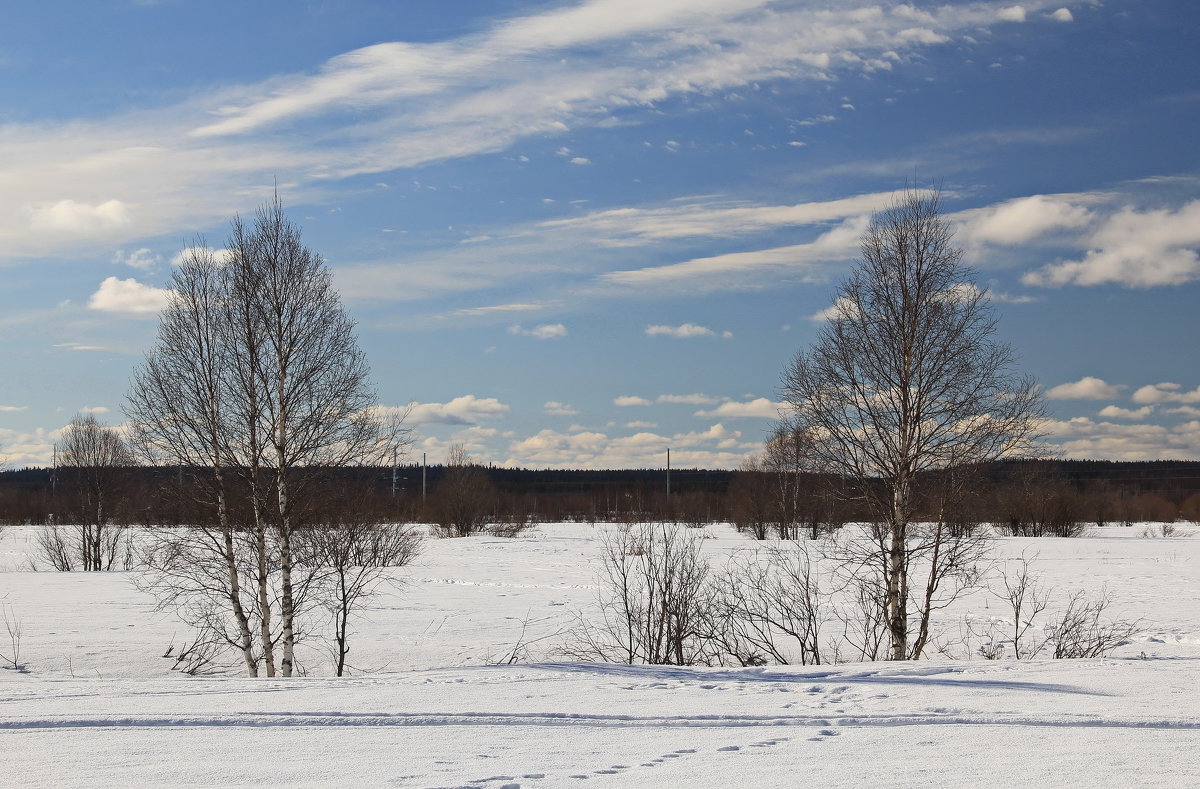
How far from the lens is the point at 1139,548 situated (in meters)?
41.8

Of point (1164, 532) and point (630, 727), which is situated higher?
point (630, 727)

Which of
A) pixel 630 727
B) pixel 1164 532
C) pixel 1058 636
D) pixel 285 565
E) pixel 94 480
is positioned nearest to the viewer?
pixel 630 727

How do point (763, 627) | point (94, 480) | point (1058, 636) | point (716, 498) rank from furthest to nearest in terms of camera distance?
point (716, 498) < point (94, 480) < point (763, 627) < point (1058, 636)

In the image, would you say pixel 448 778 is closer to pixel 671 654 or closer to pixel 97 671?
pixel 671 654

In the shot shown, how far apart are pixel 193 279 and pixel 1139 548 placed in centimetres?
4092

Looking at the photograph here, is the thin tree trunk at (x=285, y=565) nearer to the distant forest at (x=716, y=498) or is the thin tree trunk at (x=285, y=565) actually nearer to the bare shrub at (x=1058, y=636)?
→ the distant forest at (x=716, y=498)

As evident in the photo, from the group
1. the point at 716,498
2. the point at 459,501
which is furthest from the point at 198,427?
the point at 716,498

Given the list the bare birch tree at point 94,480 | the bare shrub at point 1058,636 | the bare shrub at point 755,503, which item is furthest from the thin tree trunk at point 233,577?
the bare shrub at point 755,503

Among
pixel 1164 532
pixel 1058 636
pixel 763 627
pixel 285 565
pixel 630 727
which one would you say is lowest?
pixel 1164 532

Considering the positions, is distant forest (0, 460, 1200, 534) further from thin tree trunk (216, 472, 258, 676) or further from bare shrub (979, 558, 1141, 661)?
bare shrub (979, 558, 1141, 661)

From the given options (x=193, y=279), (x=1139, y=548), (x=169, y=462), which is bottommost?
(x=1139, y=548)

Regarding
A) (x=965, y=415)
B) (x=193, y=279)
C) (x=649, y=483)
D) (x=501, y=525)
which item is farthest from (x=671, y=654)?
(x=649, y=483)

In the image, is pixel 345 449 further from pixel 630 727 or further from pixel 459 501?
pixel 459 501

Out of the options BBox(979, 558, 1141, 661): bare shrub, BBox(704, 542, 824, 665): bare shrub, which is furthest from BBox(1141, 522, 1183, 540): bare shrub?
BBox(704, 542, 824, 665): bare shrub
